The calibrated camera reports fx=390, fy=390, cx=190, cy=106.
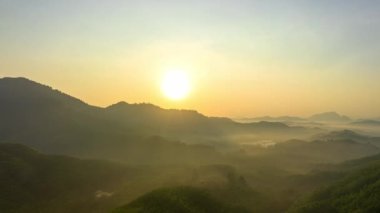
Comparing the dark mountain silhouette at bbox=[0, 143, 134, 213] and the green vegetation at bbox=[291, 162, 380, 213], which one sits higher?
the dark mountain silhouette at bbox=[0, 143, 134, 213]

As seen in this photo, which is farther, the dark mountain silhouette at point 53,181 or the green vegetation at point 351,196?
the dark mountain silhouette at point 53,181

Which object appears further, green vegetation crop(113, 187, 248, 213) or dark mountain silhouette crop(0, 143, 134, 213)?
dark mountain silhouette crop(0, 143, 134, 213)

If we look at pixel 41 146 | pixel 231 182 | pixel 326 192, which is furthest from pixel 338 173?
pixel 41 146

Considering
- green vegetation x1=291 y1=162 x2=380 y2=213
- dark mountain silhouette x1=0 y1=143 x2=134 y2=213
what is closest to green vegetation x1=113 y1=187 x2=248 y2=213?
green vegetation x1=291 y1=162 x2=380 y2=213

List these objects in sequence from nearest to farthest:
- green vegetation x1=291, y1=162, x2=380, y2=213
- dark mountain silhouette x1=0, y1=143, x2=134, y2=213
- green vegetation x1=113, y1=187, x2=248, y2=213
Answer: green vegetation x1=291, y1=162, x2=380, y2=213 < green vegetation x1=113, y1=187, x2=248, y2=213 < dark mountain silhouette x1=0, y1=143, x2=134, y2=213

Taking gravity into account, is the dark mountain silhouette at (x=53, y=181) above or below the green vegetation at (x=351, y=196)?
above

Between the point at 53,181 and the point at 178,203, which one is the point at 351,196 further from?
the point at 53,181

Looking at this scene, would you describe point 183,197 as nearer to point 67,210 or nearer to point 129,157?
point 67,210

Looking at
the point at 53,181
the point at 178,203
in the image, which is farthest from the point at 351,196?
the point at 53,181

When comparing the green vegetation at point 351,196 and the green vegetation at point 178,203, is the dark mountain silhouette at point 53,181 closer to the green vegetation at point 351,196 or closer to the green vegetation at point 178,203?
the green vegetation at point 178,203

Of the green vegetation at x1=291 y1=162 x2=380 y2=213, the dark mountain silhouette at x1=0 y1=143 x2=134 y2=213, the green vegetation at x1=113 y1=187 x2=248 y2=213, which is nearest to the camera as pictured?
the green vegetation at x1=291 y1=162 x2=380 y2=213

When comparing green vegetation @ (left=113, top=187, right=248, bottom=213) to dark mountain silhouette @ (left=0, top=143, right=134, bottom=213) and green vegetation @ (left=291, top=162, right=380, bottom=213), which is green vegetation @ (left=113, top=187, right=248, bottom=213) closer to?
green vegetation @ (left=291, top=162, right=380, bottom=213)

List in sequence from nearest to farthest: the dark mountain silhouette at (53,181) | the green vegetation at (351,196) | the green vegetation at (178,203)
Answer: the green vegetation at (351,196)
the green vegetation at (178,203)
the dark mountain silhouette at (53,181)

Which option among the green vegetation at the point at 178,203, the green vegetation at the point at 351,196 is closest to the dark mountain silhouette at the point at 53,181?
the green vegetation at the point at 178,203
